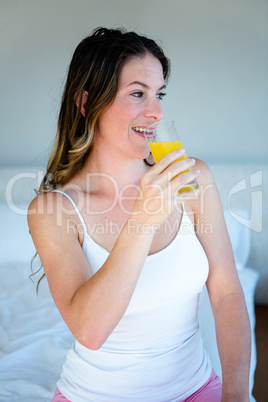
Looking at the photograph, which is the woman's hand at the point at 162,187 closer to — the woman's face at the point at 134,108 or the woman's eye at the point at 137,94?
the woman's face at the point at 134,108

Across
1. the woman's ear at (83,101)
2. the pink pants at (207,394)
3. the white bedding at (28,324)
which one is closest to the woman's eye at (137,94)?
the woman's ear at (83,101)

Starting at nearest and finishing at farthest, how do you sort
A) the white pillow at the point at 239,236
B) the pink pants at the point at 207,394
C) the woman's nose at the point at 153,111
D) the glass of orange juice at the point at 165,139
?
1. the glass of orange juice at the point at 165,139
2. the pink pants at the point at 207,394
3. the woman's nose at the point at 153,111
4. the white pillow at the point at 239,236

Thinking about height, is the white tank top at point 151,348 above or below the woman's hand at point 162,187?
below

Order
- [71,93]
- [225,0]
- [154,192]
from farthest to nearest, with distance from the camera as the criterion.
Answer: [225,0] < [71,93] < [154,192]

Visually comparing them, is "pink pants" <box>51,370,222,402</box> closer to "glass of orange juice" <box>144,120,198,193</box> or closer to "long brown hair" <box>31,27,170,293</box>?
"long brown hair" <box>31,27,170,293</box>

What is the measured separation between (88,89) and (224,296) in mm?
762

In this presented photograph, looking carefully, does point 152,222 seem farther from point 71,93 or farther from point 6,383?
point 6,383

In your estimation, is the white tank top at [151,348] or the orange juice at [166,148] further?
the white tank top at [151,348]

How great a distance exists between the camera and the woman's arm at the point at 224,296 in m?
1.20

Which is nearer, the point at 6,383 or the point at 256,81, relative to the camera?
the point at 6,383

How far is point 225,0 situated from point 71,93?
5.85 ft

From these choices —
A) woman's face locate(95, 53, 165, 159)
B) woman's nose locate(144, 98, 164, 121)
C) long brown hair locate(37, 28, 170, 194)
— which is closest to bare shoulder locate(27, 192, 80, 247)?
long brown hair locate(37, 28, 170, 194)

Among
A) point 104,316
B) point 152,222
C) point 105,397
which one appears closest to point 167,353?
point 105,397

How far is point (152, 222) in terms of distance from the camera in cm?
97
